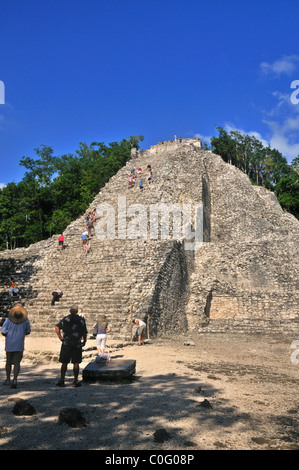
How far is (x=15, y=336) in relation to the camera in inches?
228

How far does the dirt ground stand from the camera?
3344 mm

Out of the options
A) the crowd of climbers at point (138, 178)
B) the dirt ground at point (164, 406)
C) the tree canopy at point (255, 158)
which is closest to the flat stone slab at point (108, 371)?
the dirt ground at point (164, 406)

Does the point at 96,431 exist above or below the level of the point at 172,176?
below

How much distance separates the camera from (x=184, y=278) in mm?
16078

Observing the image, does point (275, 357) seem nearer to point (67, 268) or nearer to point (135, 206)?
point (67, 268)

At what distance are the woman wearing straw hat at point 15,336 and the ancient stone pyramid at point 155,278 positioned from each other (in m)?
5.01

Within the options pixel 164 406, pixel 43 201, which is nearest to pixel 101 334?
pixel 164 406

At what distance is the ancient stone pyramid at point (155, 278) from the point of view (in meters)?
12.6

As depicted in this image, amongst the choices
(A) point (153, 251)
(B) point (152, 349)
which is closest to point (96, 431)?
(B) point (152, 349)

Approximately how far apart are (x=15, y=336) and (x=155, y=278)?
301 inches

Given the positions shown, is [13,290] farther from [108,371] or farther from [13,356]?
[108,371]

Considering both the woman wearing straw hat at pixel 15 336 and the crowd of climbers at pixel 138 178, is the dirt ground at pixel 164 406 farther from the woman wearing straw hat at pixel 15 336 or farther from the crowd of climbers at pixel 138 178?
the crowd of climbers at pixel 138 178

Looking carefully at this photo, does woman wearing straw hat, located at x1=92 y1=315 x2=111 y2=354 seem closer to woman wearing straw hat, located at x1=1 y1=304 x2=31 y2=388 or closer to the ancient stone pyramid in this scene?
woman wearing straw hat, located at x1=1 y1=304 x2=31 y2=388

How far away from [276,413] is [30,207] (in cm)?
2945
